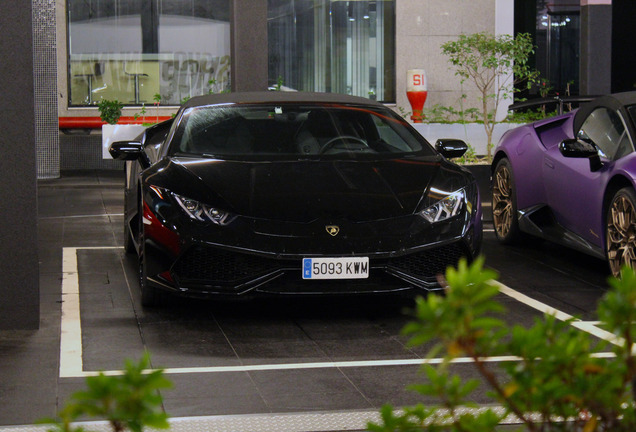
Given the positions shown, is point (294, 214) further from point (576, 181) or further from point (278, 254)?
point (576, 181)

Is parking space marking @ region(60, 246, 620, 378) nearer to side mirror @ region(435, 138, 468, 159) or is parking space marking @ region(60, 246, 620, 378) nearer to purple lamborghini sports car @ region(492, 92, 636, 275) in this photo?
purple lamborghini sports car @ region(492, 92, 636, 275)

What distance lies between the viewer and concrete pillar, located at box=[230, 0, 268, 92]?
44.4 feet

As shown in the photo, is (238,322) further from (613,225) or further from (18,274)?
(613,225)

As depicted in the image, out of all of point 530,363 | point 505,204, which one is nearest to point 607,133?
point 505,204

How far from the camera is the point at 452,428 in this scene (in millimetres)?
1761

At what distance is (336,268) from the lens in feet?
19.4

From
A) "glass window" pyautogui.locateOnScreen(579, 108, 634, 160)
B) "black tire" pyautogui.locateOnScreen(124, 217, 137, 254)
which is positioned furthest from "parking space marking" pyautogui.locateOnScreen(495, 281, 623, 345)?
"black tire" pyautogui.locateOnScreen(124, 217, 137, 254)

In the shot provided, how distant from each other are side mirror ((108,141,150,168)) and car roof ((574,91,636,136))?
10.1 ft

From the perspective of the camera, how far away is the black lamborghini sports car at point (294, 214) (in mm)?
5902

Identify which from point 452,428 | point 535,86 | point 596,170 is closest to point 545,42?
point 535,86

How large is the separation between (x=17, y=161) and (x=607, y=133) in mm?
3978

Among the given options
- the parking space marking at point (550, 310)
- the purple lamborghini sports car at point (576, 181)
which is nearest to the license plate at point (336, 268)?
the parking space marking at point (550, 310)

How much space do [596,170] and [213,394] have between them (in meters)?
3.62

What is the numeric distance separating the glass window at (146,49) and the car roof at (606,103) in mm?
10964
